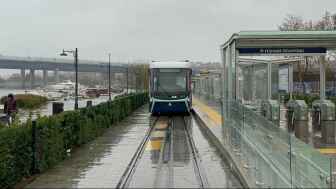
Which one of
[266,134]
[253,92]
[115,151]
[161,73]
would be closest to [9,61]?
[161,73]

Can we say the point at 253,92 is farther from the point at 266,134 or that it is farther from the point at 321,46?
the point at 266,134

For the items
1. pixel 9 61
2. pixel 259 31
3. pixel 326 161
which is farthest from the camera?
pixel 9 61

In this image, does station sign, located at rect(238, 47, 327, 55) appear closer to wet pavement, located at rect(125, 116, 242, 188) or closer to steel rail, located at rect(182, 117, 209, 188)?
wet pavement, located at rect(125, 116, 242, 188)

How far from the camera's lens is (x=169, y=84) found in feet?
114

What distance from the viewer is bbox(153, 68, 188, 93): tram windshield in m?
34.6

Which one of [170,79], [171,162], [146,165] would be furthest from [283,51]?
[170,79]

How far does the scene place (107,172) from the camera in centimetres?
1330

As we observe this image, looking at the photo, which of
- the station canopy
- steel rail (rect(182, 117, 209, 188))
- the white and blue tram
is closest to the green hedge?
steel rail (rect(182, 117, 209, 188))

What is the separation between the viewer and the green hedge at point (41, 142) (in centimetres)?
1090

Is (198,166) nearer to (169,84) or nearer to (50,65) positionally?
(169,84)

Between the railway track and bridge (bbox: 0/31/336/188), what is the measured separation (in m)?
0.02

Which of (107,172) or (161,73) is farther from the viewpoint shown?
(161,73)

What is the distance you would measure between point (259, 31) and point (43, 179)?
768 cm

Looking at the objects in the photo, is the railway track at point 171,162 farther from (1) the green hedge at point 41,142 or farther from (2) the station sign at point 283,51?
(2) the station sign at point 283,51
